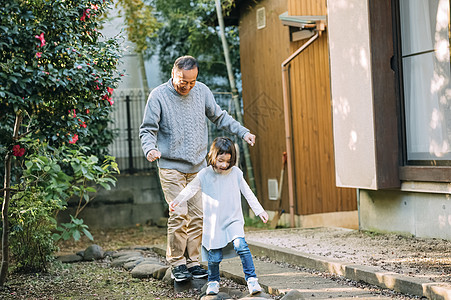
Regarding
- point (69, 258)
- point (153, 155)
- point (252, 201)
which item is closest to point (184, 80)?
point (153, 155)

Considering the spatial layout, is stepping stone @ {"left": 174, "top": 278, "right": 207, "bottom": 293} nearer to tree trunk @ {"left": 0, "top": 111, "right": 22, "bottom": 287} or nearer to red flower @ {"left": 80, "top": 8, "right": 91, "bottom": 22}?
tree trunk @ {"left": 0, "top": 111, "right": 22, "bottom": 287}

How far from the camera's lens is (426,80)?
6.65 meters

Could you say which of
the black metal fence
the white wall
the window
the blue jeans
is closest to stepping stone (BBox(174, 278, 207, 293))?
the blue jeans

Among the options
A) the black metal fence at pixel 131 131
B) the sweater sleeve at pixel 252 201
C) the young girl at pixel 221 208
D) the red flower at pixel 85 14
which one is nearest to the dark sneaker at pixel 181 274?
the young girl at pixel 221 208

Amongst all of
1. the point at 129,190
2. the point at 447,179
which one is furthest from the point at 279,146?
the point at 447,179

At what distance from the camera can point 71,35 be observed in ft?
18.0

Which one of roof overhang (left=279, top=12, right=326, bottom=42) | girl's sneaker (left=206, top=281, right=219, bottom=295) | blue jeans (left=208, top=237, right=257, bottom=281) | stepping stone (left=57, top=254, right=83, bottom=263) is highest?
roof overhang (left=279, top=12, right=326, bottom=42)

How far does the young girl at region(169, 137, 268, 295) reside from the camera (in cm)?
479

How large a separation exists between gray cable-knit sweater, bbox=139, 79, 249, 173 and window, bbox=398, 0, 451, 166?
2.22 metres

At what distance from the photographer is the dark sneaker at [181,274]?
213 inches

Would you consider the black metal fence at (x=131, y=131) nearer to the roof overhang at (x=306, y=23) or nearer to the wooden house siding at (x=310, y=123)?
the wooden house siding at (x=310, y=123)

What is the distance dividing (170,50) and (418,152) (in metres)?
8.31

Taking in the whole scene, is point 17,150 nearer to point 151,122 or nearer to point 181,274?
point 151,122

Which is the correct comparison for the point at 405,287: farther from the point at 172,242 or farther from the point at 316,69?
the point at 316,69
